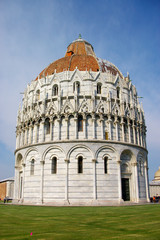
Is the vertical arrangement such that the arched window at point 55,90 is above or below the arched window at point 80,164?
above

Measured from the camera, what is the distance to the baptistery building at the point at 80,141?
32156mm

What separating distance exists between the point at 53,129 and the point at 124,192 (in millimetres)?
13988

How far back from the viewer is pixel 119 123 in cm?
3628

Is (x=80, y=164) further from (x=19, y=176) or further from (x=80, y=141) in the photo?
(x=19, y=176)

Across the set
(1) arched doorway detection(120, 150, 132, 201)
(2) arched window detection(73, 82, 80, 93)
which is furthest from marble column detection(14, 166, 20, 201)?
(1) arched doorway detection(120, 150, 132, 201)

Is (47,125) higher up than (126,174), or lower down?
higher up

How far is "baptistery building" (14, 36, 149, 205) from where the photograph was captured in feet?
105

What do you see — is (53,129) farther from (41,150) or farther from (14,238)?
(14,238)

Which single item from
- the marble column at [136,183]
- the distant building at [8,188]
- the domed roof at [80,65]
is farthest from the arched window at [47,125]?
the distant building at [8,188]

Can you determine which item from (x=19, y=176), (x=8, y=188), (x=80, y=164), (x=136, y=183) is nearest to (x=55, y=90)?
(x=80, y=164)

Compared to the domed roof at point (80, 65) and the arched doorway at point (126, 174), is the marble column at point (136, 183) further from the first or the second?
the domed roof at point (80, 65)

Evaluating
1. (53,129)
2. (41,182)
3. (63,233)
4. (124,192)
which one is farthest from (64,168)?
(63,233)

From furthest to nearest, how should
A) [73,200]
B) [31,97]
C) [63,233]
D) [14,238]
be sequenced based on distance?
[31,97] → [73,200] → [63,233] → [14,238]

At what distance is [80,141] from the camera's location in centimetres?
3316
